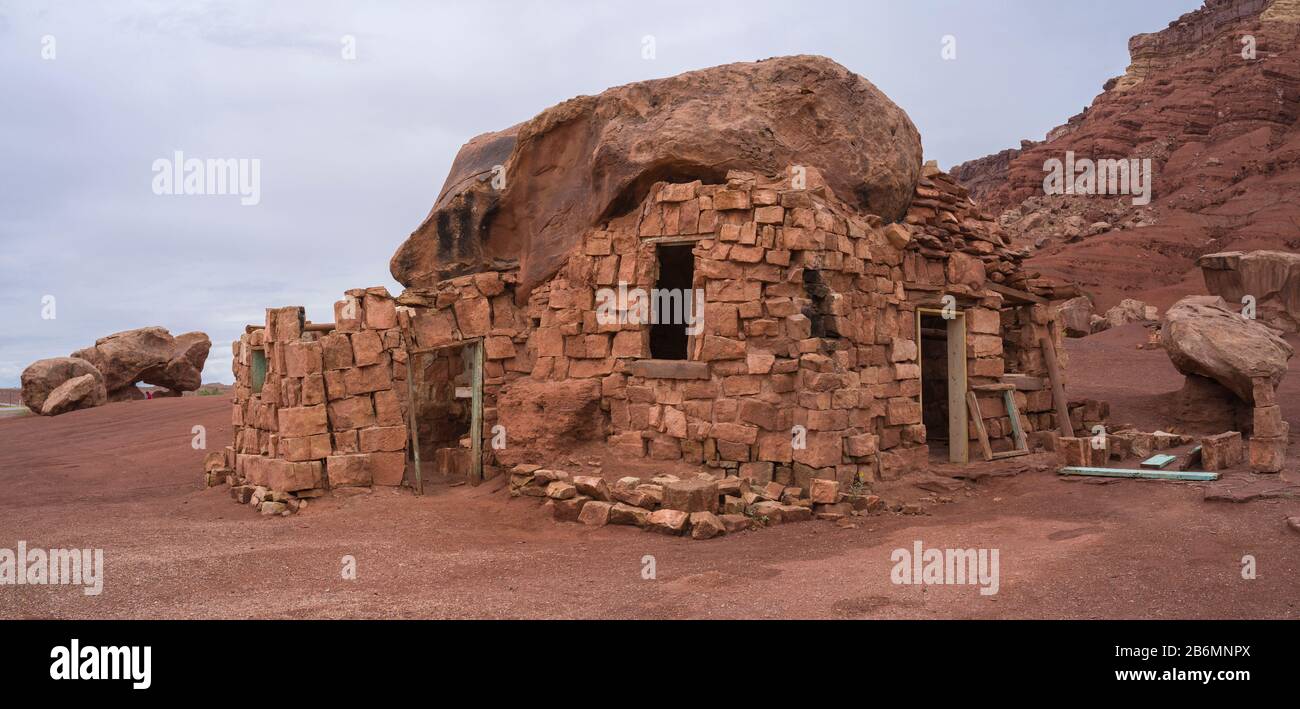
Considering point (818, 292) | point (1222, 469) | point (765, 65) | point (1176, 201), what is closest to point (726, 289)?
point (818, 292)

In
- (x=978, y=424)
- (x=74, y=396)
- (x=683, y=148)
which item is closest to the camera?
(x=683, y=148)

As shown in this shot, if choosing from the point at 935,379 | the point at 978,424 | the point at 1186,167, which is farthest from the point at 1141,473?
the point at 1186,167

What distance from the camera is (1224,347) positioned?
13.5 m

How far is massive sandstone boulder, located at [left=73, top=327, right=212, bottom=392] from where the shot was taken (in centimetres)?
2520

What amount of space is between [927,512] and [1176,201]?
136ft

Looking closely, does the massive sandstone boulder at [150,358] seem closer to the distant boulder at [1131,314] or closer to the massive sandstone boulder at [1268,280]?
the distant boulder at [1131,314]

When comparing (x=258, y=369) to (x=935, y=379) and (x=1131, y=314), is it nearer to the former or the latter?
(x=935, y=379)

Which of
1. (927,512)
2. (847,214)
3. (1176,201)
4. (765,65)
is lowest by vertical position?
(927,512)

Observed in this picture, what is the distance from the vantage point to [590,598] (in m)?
6.59

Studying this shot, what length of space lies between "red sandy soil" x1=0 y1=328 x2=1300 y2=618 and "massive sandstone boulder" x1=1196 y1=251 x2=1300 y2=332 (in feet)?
59.4

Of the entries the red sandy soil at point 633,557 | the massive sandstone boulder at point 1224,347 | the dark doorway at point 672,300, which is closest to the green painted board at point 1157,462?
the red sandy soil at point 633,557

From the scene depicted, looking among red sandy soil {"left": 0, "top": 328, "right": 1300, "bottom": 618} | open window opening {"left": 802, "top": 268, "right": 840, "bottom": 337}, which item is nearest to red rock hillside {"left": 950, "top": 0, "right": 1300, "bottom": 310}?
open window opening {"left": 802, "top": 268, "right": 840, "bottom": 337}

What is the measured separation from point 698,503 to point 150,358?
2252 cm
